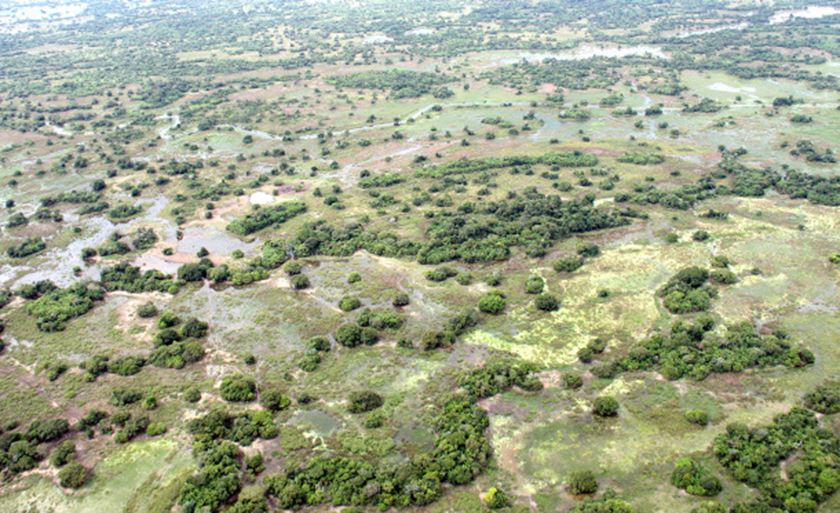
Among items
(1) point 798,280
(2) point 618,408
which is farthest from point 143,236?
(1) point 798,280

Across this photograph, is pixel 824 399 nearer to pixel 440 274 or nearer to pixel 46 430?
pixel 440 274

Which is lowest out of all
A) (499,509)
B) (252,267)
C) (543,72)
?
(499,509)

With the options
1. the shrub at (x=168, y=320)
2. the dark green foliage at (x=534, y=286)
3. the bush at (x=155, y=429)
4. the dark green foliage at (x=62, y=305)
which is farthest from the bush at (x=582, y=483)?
the dark green foliage at (x=62, y=305)

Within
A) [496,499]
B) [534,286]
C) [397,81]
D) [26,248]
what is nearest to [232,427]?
[496,499]

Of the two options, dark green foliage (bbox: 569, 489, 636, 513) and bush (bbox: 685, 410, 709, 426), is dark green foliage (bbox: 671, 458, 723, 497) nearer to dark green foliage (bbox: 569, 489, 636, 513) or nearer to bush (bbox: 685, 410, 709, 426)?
dark green foliage (bbox: 569, 489, 636, 513)

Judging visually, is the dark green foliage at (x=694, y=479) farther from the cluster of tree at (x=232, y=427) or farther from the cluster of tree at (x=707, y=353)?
the cluster of tree at (x=232, y=427)

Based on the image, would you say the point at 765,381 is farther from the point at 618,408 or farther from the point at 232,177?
the point at 232,177
